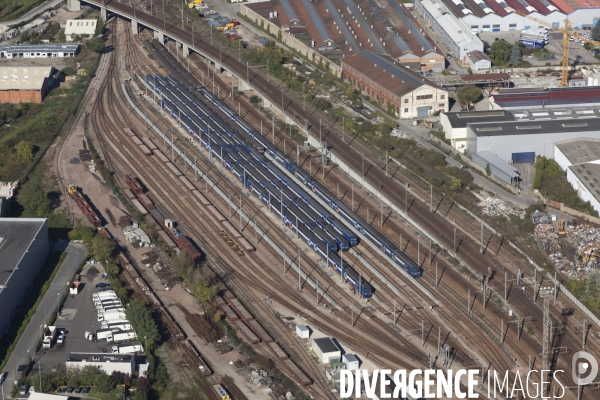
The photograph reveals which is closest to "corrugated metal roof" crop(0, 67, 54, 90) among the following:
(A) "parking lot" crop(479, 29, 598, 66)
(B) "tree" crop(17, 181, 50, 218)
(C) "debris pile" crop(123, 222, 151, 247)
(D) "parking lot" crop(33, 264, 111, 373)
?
(B) "tree" crop(17, 181, 50, 218)

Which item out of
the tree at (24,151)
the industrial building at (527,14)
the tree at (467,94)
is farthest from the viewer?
the industrial building at (527,14)

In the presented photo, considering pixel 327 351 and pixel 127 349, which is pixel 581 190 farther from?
pixel 127 349

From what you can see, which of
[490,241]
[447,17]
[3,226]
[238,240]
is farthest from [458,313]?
[447,17]

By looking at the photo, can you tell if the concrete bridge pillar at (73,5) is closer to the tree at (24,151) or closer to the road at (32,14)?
the road at (32,14)

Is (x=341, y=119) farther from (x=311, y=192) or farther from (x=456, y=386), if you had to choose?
(x=456, y=386)

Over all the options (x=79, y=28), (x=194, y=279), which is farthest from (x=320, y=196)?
(x=79, y=28)

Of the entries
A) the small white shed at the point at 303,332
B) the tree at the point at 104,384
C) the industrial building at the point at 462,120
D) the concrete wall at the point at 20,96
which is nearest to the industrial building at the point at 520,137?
the industrial building at the point at 462,120
